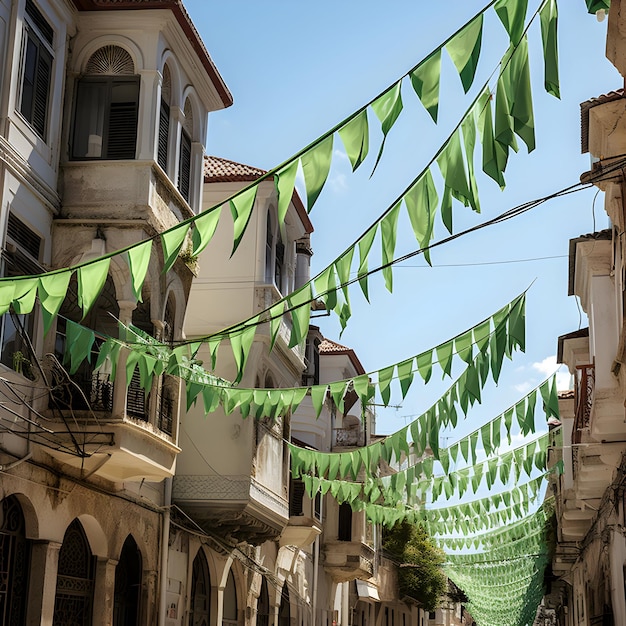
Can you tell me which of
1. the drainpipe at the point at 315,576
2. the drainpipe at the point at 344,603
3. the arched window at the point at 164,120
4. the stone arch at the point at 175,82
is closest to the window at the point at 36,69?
the arched window at the point at 164,120

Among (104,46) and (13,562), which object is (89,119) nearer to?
(104,46)

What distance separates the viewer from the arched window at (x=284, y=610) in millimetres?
27984

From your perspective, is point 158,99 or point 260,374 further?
point 260,374

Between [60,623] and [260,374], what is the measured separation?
7.87 metres

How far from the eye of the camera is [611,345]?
54.8ft

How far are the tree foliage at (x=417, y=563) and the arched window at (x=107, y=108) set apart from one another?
3167 centimetres

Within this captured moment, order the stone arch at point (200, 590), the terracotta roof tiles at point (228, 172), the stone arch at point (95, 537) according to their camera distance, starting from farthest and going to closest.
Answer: the terracotta roof tiles at point (228, 172), the stone arch at point (200, 590), the stone arch at point (95, 537)

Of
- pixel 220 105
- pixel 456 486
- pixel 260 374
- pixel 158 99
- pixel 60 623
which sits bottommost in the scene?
pixel 60 623

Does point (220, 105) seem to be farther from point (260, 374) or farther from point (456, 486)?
point (456, 486)

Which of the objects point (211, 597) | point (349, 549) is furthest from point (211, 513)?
point (349, 549)

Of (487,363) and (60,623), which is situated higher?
(487,363)

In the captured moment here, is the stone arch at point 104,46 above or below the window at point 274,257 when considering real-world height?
above

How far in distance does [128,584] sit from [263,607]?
27.6ft

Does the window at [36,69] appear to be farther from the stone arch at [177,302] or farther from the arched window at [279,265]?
the arched window at [279,265]
